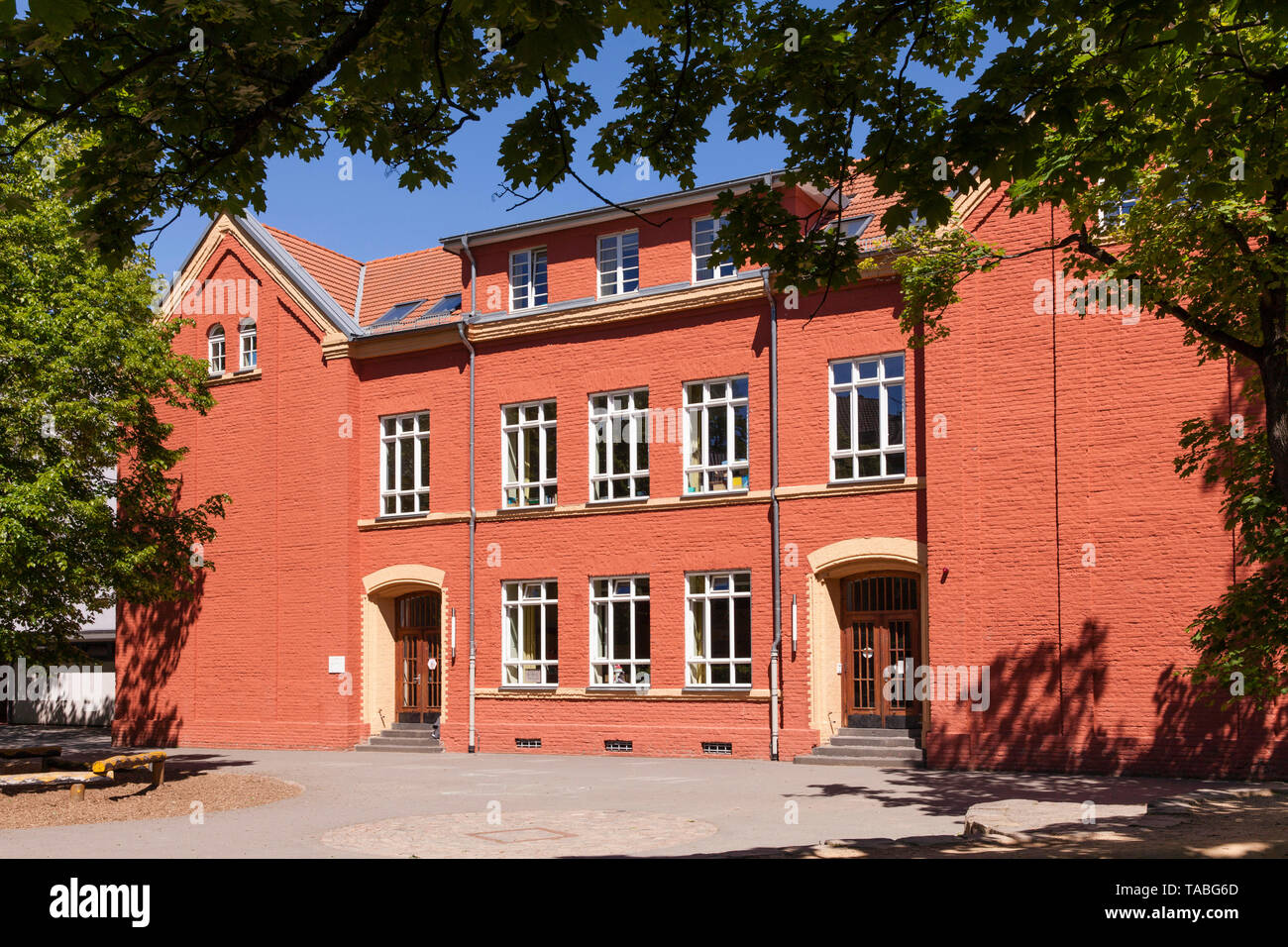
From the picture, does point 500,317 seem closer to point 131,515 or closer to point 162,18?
point 131,515

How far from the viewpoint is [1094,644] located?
64.3 ft

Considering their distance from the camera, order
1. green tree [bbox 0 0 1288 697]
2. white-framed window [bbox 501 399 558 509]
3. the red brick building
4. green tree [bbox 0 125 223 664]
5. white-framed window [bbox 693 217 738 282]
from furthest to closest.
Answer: white-framed window [bbox 501 399 558 509]
white-framed window [bbox 693 217 738 282]
the red brick building
green tree [bbox 0 125 223 664]
green tree [bbox 0 0 1288 697]

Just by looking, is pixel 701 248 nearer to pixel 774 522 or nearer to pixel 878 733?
pixel 774 522

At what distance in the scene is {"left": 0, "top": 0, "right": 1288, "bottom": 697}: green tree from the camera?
7.19 metres

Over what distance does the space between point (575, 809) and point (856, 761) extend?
289 inches

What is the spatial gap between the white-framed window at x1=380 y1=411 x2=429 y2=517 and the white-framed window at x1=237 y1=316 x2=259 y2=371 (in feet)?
13.2

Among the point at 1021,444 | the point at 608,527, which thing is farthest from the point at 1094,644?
the point at 608,527

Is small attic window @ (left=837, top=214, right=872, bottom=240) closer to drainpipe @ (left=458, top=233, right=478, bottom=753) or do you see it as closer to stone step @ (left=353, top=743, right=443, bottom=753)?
drainpipe @ (left=458, top=233, right=478, bottom=753)

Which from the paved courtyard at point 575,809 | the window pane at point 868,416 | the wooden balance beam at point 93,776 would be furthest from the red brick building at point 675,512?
the wooden balance beam at point 93,776

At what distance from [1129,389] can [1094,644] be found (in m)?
4.09

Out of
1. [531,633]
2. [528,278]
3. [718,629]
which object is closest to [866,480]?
[718,629]

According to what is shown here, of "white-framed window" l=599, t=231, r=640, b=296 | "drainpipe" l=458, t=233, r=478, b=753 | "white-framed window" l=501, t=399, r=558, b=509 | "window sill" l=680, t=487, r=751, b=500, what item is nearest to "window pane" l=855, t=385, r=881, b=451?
"window sill" l=680, t=487, r=751, b=500

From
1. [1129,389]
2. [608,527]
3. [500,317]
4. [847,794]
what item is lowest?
[847,794]

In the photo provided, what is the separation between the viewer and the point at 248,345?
3005cm
